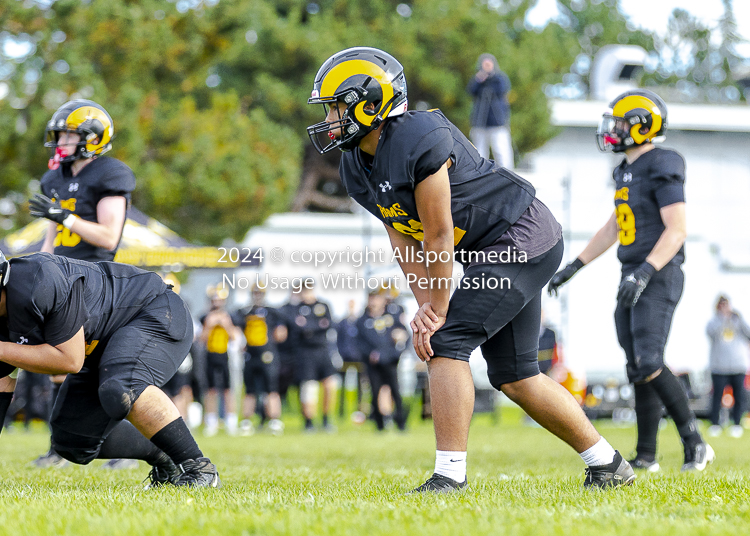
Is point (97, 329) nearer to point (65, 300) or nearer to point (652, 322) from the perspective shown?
point (65, 300)

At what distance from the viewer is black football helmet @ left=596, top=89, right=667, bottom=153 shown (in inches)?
235

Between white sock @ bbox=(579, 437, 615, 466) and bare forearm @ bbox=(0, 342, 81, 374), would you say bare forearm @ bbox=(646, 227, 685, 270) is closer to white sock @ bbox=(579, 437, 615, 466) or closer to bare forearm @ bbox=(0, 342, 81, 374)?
white sock @ bbox=(579, 437, 615, 466)

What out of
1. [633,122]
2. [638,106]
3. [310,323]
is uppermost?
[638,106]

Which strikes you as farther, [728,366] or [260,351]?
[260,351]

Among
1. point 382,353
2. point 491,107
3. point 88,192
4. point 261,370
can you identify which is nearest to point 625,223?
point 88,192

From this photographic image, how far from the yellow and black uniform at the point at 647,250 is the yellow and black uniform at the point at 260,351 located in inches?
326

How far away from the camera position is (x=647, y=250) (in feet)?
19.0

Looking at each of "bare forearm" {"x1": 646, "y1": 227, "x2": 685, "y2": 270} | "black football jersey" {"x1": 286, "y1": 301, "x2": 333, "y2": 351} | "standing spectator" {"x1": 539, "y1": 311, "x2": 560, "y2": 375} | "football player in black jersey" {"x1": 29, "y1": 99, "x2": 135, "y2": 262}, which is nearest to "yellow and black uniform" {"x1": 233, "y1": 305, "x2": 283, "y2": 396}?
"black football jersey" {"x1": 286, "y1": 301, "x2": 333, "y2": 351}

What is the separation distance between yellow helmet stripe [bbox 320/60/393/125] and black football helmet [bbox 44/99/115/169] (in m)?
2.49

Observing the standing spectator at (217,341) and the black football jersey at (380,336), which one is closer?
the black football jersey at (380,336)

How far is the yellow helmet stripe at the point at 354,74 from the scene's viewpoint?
12.3ft

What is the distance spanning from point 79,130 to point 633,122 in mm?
3699

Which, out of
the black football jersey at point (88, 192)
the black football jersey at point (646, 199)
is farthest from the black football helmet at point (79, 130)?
the black football jersey at point (646, 199)

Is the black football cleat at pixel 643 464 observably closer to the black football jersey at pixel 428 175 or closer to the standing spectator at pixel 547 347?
the black football jersey at pixel 428 175
